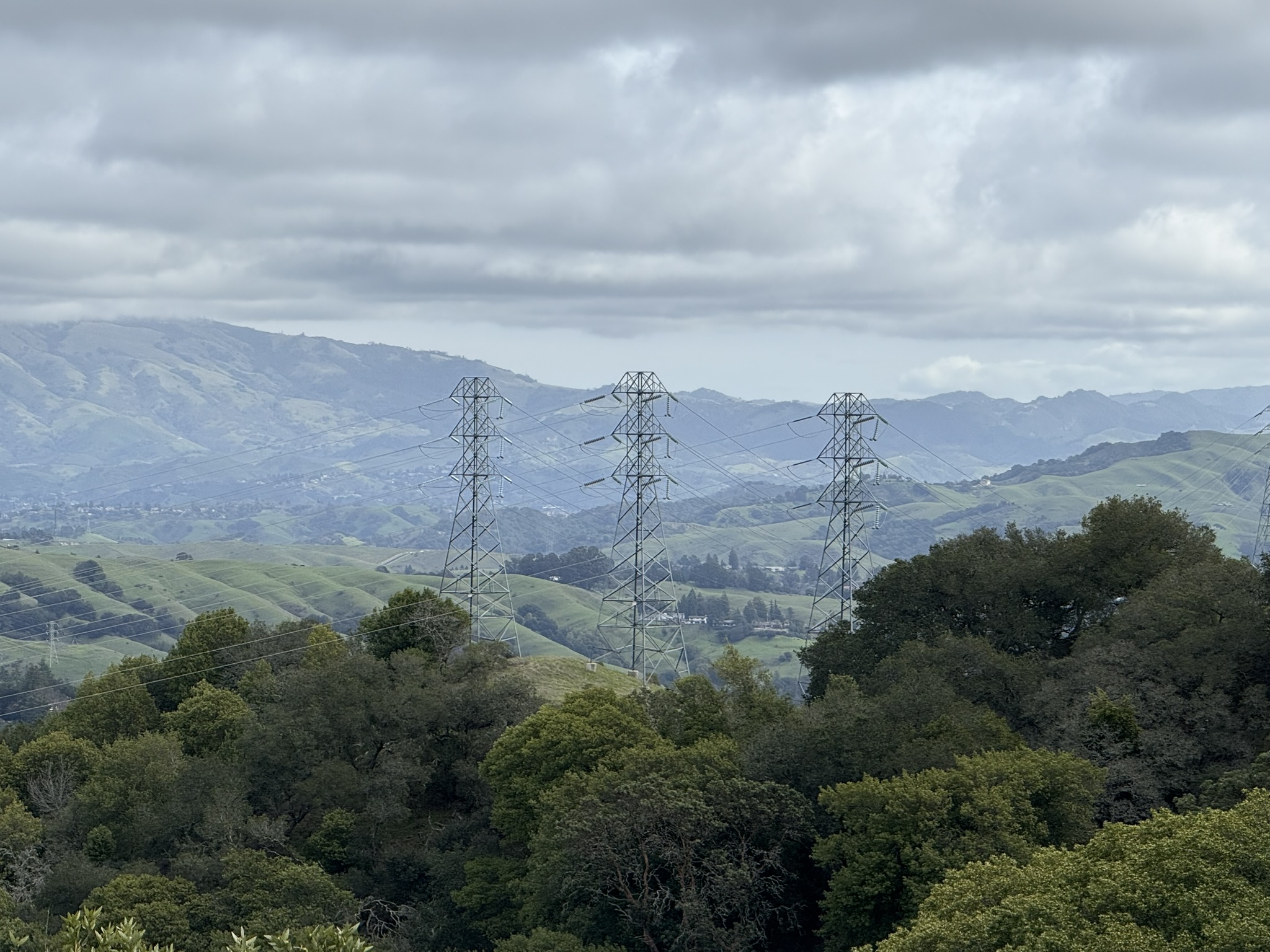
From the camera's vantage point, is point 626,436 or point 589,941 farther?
point 626,436

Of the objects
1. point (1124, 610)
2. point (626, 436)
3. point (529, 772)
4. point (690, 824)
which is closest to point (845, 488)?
point (626, 436)

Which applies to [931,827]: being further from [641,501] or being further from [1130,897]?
[641,501]

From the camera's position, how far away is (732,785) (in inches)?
1802

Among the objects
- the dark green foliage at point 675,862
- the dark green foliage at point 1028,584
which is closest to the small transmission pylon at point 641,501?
the dark green foliage at point 1028,584

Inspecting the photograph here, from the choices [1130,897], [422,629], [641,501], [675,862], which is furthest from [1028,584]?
[1130,897]

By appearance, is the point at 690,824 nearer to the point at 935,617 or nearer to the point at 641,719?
the point at 641,719

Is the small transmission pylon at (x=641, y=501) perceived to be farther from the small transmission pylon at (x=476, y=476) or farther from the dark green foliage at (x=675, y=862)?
the dark green foliage at (x=675, y=862)

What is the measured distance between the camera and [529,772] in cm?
5484

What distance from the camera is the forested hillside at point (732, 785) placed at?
33.7 m

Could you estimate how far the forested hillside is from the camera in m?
33.7

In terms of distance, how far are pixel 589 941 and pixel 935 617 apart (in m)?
30.3

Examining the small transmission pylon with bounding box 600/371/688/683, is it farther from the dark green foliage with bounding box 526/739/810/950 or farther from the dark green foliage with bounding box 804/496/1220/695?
the dark green foliage with bounding box 526/739/810/950

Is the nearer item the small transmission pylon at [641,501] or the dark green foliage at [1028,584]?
the dark green foliage at [1028,584]

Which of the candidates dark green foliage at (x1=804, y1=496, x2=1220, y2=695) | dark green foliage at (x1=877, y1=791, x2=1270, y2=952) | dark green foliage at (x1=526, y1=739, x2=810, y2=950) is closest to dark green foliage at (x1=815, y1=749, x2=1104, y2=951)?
dark green foliage at (x1=526, y1=739, x2=810, y2=950)
